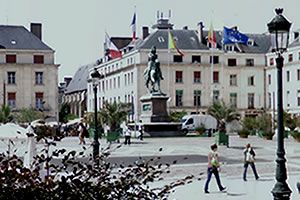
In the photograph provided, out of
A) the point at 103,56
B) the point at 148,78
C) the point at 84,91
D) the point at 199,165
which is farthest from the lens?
the point at 84,91

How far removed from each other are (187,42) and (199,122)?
2005 centimetres

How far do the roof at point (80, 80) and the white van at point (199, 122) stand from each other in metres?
45.8

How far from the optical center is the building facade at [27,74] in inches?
3031

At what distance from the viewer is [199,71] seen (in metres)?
80.6

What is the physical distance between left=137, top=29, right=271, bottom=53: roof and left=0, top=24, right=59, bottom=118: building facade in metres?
11.9

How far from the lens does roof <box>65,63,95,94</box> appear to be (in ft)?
362

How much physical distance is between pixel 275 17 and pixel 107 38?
196 feet

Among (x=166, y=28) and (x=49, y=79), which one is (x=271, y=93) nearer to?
(x=166, y=28)

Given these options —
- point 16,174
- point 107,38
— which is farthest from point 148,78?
point 16,174

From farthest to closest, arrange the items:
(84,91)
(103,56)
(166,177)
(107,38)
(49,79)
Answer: (84,91), (103,56), (49,79), (107,38), (166,177)

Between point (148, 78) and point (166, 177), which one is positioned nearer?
point (166, 177)

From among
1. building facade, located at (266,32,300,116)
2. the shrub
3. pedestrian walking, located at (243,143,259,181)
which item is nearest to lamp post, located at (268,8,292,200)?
the shrub

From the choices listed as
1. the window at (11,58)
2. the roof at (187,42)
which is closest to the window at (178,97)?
the roof at (187,42)

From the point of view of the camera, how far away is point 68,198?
580 cm
